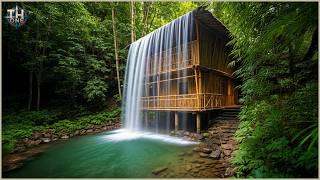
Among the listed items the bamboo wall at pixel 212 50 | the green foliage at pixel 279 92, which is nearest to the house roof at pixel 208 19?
the bamboo wall at pixel 212 50

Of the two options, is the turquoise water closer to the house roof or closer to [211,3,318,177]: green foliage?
[211,3,318,177]: green foliage

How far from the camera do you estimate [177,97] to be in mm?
13734

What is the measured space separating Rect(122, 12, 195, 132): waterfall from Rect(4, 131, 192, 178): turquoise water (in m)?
5.03

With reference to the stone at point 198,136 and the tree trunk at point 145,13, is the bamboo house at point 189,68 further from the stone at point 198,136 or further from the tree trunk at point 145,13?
the tree trunk at point 145,13

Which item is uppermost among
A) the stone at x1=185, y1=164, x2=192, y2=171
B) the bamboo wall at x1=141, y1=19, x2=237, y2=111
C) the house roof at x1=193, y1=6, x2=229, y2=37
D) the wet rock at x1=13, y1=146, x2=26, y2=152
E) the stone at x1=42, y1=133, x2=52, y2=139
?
the house roof at x1=193, y1=6, x2=229, y2=37

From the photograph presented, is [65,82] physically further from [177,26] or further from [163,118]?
[177,26]

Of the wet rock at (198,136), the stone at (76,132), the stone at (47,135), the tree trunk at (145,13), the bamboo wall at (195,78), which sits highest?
the tree trunk at (145,13)

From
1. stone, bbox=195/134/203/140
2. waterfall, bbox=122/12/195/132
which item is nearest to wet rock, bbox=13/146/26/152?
waterfall, bbox=122/12/195/132

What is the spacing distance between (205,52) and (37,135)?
1139 cm

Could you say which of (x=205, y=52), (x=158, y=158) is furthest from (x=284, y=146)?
(x=205, y=52)

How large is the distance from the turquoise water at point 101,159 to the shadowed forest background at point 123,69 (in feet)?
6.52

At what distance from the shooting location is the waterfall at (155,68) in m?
13.8

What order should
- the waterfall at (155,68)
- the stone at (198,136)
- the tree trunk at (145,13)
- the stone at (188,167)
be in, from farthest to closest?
the tree trunk at (145,13), the waterfall at (155,68), the stone at (198,136), the stone at (188,167)

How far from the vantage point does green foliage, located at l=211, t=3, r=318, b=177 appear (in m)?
3.32
